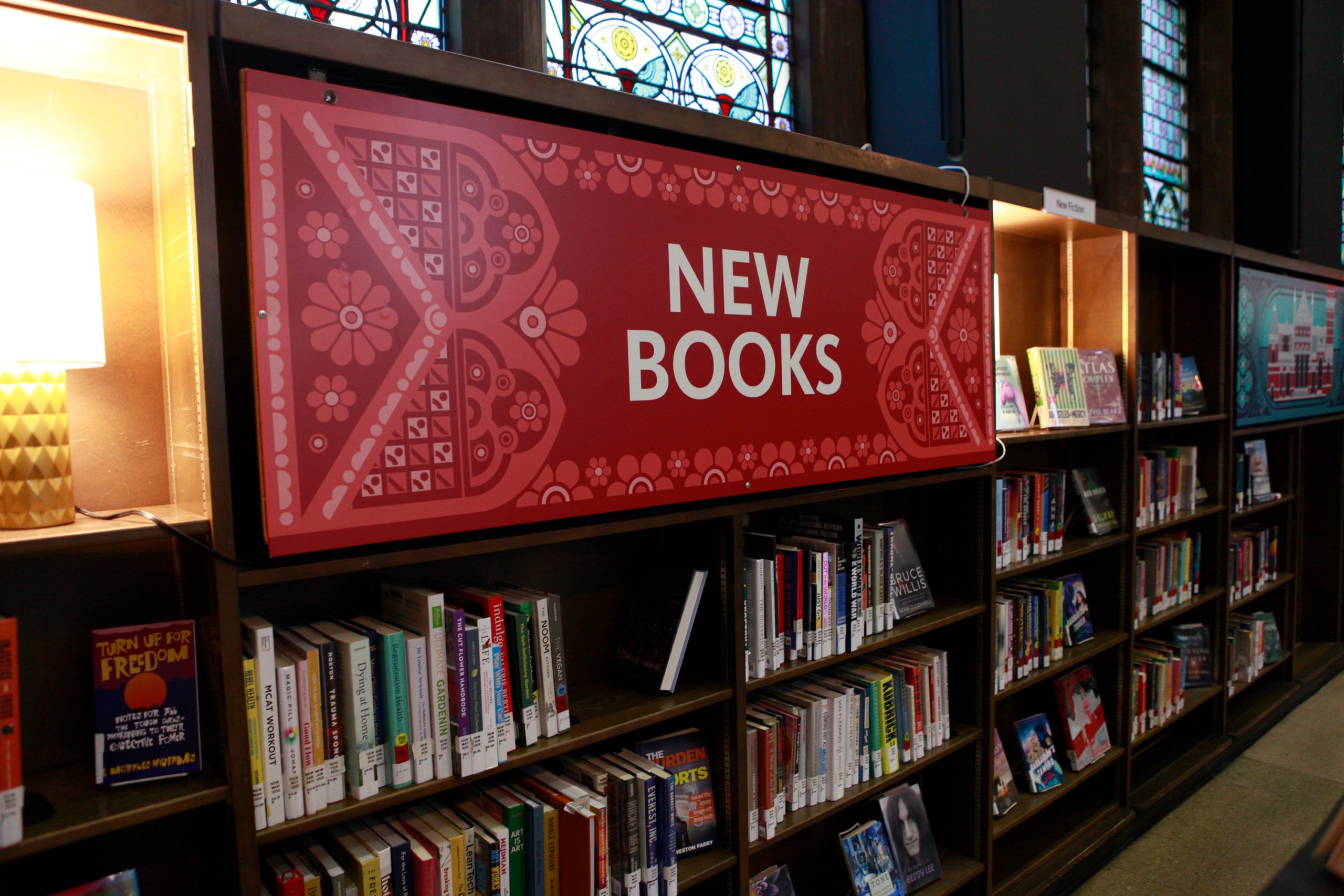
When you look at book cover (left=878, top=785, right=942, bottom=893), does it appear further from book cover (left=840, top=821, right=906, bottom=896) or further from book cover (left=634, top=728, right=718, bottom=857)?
book cover (left=634, top=728, right=718, bottom=857)

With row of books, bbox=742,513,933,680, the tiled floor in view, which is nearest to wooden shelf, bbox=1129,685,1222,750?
the tiled floor

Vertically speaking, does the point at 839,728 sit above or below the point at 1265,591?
above

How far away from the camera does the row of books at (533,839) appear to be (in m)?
1.30

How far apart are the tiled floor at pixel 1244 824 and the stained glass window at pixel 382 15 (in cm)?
324

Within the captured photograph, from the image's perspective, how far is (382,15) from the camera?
186 cm

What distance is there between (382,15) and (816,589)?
1.68 m

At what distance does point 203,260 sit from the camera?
1092 millimetres

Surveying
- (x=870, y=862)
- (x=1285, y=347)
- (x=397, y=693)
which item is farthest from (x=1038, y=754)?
(x=1285, y=347)

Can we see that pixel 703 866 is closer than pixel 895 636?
Yes

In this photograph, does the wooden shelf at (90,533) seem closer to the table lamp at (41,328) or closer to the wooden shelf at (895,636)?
the table lamp at (41,328)

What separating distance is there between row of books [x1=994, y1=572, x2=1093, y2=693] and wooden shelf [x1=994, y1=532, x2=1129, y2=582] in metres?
0.07

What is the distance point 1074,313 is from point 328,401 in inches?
111

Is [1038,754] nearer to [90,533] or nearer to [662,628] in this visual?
[662,628]

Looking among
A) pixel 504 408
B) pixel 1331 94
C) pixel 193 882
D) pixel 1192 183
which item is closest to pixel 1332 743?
pixel 1192 183
